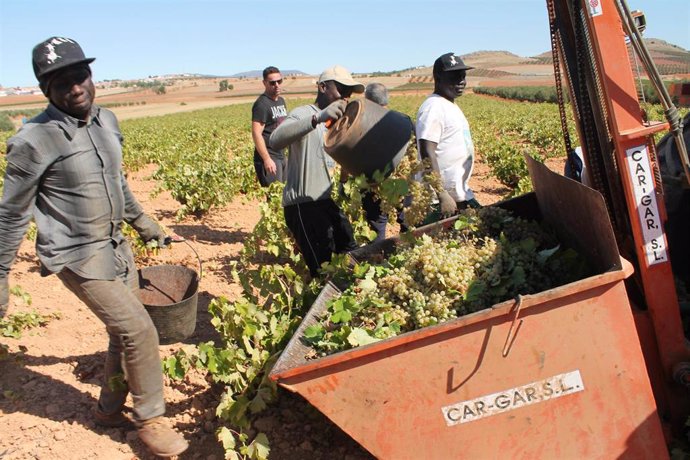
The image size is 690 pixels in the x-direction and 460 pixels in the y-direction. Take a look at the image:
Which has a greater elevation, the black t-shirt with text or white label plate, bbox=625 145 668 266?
the black t-shirt with text

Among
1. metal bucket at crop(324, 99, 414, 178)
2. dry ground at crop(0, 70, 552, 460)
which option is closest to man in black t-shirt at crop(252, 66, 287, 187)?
dry ground at crop(0, 70, 552, 460)

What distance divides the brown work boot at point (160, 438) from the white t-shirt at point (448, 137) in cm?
252

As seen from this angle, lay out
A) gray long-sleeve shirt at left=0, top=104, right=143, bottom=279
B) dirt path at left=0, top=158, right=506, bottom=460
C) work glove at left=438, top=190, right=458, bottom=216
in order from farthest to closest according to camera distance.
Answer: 1. work glove at left=438, top=190, right=458, bottom=216
2. dirt path at left=0, top=158, right=506, bottom=460
3. gray long-sleeve shirt at left=0, top=104, right=143, bottom=279

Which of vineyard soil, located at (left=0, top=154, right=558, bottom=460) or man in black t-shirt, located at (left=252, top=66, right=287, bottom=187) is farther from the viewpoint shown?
man in black t-shirt, located at (left=252, top=66, right=287, bottom=187)

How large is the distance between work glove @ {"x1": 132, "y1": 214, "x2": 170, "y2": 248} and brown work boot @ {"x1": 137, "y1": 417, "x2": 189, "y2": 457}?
3.70 ft

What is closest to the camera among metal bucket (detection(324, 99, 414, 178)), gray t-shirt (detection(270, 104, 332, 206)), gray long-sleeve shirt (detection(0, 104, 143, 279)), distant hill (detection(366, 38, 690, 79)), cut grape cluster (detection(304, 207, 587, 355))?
cut grape cluster (detection(304, 207, 587, 355))

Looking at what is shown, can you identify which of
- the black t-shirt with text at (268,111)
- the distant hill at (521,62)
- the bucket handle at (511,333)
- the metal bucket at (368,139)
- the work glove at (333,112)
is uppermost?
the distant hill at (521,62)

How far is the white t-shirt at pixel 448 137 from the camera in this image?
398 cm

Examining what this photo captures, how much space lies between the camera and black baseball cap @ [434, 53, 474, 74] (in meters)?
3.98

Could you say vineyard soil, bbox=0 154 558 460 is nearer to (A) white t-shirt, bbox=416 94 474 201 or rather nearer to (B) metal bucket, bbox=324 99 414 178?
(B) metal bucket, bbox=324 99 414 178

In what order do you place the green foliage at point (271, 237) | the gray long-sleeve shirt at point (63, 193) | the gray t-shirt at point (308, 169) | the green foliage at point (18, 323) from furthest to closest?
the green foliage at point (271, 237), the green foliage at point (18, 323), the gray t-shirt at point (308, 169), the gray long-sleeve shirt at point (63, 193)

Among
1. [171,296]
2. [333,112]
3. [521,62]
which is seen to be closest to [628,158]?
[333,112]

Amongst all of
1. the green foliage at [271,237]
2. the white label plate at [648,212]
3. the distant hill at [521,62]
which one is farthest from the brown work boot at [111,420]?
the distant hill at [521,62]

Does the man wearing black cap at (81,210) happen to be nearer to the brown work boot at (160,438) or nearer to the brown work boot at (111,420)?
the brown work boot at (160,438)
